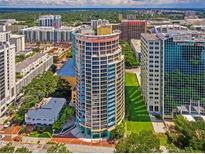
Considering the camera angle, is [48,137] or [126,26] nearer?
[48,137]

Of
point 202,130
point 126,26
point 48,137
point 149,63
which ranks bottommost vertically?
point 48,137

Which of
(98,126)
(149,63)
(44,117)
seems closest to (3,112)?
(44,117)

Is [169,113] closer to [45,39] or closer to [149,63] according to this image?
[149,63]

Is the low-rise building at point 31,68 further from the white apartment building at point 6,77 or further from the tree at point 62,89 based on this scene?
the tree at point 62,89

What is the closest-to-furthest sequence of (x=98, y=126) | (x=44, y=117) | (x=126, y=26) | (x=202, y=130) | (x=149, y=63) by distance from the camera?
(x=202, y=130), (x=98, y=126), (x=44, y=117), (x=149, y=63), (x=126, y=26)

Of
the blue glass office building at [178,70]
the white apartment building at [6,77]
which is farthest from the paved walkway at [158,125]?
the white apartment building at [6,77]

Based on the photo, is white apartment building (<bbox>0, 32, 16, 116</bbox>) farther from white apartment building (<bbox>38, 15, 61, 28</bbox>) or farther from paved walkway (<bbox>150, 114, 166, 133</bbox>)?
white apartment building (<bbox>38, 15, 61, 28</bbox>)

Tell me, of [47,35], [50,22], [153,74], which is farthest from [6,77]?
[50,22]
